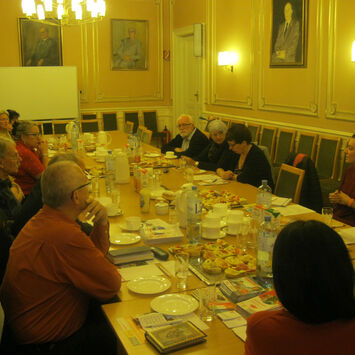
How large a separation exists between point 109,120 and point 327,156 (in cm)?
548

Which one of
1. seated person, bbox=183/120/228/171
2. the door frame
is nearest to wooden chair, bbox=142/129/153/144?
seated person, bbox=183/120/228/171

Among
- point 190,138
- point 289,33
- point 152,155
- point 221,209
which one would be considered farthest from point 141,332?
point 289,33

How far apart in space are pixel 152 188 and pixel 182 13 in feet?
22.7

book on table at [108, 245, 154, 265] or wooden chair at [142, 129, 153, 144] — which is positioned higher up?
wooden chair at [142, 129, 153, 144]

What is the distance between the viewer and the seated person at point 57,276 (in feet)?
6.70

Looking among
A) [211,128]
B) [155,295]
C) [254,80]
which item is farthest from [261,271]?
[254,80]

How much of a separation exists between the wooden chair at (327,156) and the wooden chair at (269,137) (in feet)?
3.13

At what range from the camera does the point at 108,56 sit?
10211mm

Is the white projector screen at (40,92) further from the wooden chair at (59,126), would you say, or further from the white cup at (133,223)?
the white cup at (133,223)

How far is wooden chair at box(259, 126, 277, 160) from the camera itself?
281 inches

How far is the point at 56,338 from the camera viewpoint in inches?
83.2

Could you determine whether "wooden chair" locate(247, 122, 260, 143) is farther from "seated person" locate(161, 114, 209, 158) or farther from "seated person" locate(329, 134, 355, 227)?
"seated person" locate(329, 134, 355, 227)

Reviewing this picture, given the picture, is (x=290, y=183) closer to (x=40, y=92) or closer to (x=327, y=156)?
(x=327, y=156)

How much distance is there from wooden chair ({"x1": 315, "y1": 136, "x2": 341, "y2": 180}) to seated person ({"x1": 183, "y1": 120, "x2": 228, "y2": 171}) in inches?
59.3
